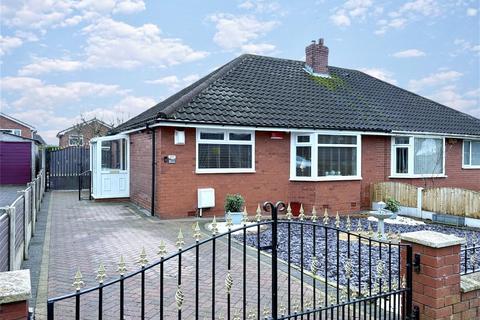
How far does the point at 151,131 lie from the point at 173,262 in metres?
6.44

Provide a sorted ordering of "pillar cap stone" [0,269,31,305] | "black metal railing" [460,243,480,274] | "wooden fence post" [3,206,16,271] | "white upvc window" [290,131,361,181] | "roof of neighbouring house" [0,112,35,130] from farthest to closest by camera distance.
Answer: "roof of neighbouring house" [0,112,35,130], "white upvc window" [290,131,361,181], "wooden fence post" [3,206,16,271], "black metal railing" [460,243,480,274], "pillar cap stone" [0,269,31,305]

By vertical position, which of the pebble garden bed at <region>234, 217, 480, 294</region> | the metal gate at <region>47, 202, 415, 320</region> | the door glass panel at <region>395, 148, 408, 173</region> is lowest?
the pebble garden bed at <region>234, 217, 480, 294</region>

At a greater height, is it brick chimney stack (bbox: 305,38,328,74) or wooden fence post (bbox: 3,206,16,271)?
brick chimney stack (bbox: 305,38,328,74)

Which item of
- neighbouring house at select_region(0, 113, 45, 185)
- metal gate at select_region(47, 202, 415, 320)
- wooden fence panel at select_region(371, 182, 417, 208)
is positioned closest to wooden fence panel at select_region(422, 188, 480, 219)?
wooden fence panel at select_region(371, 182, 417, 208)

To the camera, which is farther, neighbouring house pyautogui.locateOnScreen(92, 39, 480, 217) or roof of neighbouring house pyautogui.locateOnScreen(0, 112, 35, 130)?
roof of neighbouring house pyautogui.locateOnScreen(0, 112, 35, 130)

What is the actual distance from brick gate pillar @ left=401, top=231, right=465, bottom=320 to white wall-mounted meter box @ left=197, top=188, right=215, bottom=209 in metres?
8.20

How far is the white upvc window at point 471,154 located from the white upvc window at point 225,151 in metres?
11.3

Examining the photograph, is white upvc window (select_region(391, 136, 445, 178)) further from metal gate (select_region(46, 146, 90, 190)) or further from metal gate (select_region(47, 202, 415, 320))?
metal gate (select_region(46, 146, 90, 190))

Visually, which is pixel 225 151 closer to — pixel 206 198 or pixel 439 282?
pixel 206 198

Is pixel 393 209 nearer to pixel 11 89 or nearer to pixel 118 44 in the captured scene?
pixel 118 44

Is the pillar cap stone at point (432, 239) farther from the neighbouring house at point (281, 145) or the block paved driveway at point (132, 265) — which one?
the neighbouring house at point (281, 145)

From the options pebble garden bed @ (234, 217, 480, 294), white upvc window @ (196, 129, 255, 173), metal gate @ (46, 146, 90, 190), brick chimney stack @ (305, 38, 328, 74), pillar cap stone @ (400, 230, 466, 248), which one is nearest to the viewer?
pillar cap stone @ (400, 230, 466, 248)

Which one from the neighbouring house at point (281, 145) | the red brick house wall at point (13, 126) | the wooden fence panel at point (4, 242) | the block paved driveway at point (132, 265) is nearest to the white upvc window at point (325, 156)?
the neighbouring house at point (281, 145)

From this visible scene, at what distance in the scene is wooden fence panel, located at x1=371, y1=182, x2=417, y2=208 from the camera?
13.0 meters
